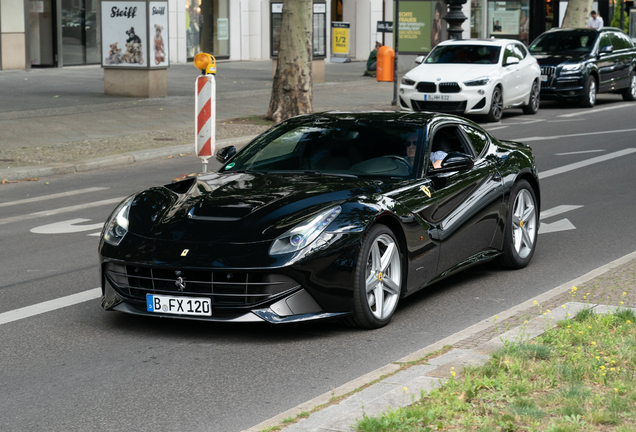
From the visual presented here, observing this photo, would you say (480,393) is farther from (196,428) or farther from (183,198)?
(183,198)

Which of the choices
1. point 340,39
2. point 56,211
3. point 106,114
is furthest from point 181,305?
point 340,39

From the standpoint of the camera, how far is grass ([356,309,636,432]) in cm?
419

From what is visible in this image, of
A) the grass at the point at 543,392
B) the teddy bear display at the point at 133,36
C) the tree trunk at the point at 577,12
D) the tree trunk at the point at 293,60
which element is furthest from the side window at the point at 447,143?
the tree trunk at the point at 577,12

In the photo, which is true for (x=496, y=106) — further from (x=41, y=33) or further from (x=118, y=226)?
(x=41, y=33)

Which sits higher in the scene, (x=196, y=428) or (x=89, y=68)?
(x=89, y=68)

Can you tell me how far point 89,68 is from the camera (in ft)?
105

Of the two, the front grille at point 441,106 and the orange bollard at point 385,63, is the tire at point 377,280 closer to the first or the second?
the front grille at point 441,106

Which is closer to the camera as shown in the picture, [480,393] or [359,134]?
[480,393]

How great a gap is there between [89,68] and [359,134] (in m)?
26.2

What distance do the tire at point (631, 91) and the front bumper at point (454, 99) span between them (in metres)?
7.64

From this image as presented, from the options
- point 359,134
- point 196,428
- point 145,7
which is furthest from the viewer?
point 145,7

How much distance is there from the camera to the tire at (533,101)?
23.2 meters

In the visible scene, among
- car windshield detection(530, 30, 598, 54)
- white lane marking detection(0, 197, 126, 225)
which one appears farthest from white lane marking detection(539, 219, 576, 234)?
car windshield detection(530, 30, 598, 54)

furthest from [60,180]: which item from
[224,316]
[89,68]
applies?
[89,68]
